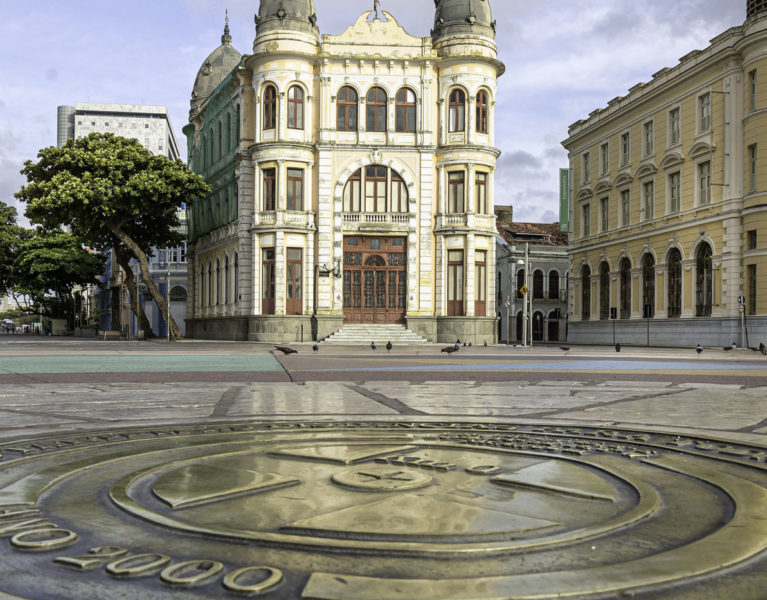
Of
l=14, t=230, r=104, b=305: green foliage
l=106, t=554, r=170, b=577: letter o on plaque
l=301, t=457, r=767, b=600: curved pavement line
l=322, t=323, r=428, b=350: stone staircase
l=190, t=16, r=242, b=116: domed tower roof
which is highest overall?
l=190, t=16, r=242, b=116: domed tower roof

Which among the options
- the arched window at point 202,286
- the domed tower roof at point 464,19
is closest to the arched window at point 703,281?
the domed tower roof at point 464,19

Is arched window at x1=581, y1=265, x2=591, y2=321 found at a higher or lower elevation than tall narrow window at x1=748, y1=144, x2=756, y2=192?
lower

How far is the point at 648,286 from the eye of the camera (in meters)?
44.1

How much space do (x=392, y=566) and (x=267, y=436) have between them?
11.2 ft

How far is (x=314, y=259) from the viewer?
40125 mm

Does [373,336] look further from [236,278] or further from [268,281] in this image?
[236,278]

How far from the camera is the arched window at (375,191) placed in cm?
4041

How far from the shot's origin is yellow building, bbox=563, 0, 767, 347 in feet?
117

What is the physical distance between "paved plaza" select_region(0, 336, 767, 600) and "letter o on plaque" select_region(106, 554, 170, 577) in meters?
0.01

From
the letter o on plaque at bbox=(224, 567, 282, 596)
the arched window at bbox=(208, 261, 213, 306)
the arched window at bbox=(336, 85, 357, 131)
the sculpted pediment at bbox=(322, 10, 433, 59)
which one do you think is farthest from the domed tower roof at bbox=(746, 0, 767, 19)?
the letter o on plaque at bbox=(224, 567, 282, 596)

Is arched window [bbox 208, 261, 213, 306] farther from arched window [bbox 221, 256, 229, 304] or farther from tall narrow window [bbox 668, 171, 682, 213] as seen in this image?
tall narrow window [bbox 668, 171, 682, 213]

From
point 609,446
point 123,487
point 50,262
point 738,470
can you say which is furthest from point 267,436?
point 50,262

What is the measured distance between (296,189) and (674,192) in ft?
64.0

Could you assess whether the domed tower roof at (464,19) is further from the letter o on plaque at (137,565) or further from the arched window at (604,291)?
the letter o on plaque at (137,565)
